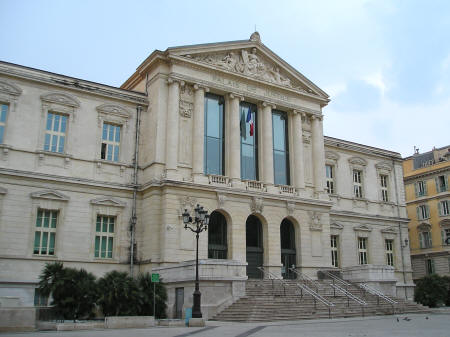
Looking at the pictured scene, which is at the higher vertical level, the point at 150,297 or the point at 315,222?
the point at 315,222

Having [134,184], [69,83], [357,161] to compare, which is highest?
[69,83]

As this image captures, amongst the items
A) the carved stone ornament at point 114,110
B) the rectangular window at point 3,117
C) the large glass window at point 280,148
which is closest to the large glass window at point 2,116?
the rectangular window at point 3,117

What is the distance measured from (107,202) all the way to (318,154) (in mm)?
14925

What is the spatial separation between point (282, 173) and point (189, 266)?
12258 millimetres

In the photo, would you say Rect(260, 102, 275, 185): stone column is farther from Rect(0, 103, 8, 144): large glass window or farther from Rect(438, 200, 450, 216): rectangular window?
Rect(438, 200, 450, 216): rectangular window

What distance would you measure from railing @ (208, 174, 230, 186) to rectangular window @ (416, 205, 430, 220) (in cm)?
2962

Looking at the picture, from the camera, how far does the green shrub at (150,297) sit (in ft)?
70.1

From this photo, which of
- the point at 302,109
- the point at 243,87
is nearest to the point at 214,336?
the point at 243,87

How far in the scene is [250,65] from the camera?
33.4 metres

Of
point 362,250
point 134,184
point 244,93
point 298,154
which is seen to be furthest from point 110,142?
point 362,250

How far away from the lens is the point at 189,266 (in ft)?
77.4

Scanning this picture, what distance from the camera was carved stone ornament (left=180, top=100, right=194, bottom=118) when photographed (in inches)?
1181

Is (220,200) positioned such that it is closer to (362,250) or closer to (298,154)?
(298,154)

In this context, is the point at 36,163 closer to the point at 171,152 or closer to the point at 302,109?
the point at 171,152
